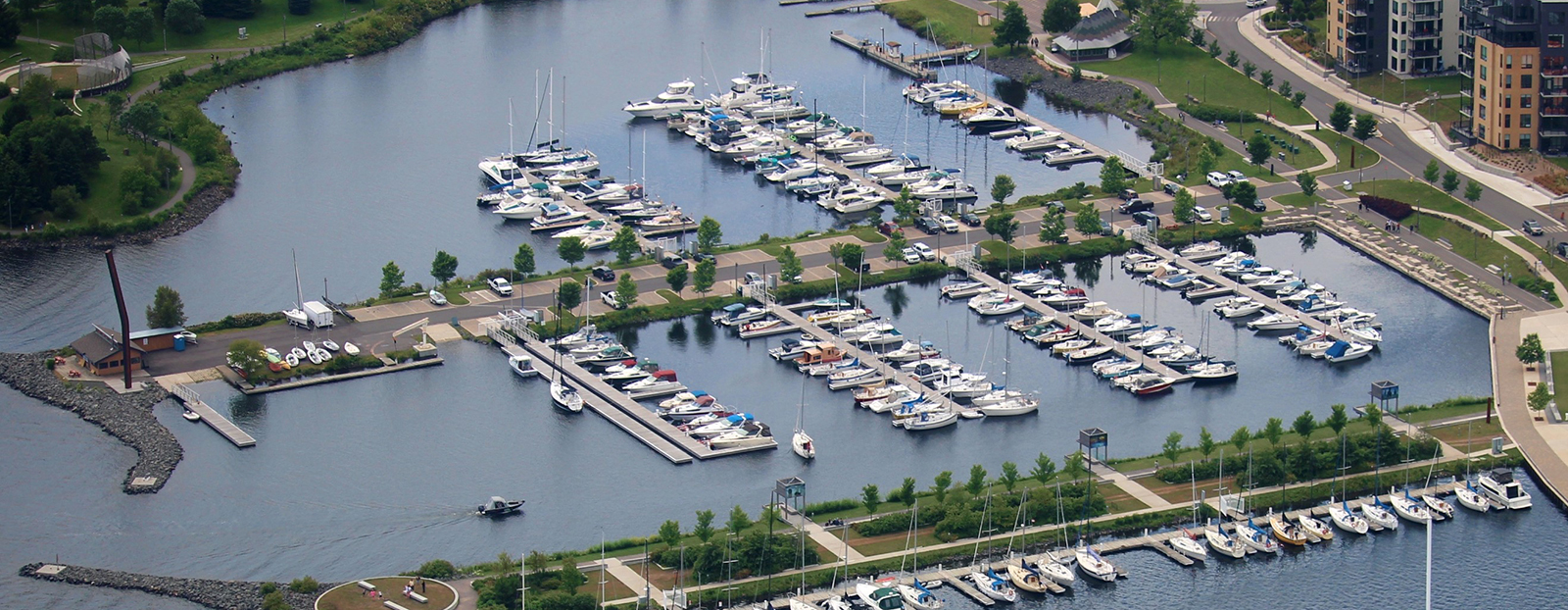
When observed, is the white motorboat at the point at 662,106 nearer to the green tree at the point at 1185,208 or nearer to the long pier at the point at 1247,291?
the green tree at the point at 1185,208

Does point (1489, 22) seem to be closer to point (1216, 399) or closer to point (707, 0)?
point (1216, 399)

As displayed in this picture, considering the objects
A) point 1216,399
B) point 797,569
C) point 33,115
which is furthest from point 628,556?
point 33,115

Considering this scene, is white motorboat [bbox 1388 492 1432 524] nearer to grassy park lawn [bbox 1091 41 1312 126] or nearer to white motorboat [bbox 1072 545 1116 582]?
white motorboat [bbox 1072 545 1116 582]

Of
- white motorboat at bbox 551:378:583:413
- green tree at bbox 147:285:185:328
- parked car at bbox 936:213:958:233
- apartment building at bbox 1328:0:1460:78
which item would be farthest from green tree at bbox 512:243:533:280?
apartment building at bbox 1328:0:1460:78

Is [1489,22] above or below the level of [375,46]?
above

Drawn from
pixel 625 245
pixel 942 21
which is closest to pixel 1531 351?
pixel 625 245

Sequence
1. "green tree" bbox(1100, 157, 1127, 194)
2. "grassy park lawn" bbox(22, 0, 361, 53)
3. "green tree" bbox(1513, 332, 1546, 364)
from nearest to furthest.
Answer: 1. "green tree" bbox(1513, 332, 1546, 364)
2. "green tree" bbox(1100, 157, 1127, 194)
3. "grassy park lawn" bbox(22, 0, 361, 53)

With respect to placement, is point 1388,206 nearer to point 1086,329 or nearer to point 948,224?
point 948,224
